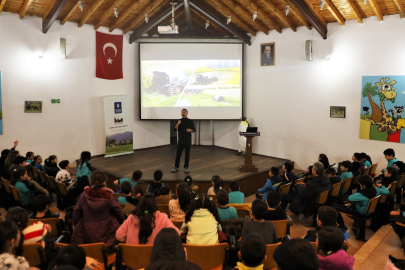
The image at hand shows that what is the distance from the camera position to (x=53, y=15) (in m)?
7.18

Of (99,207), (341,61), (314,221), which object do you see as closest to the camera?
(99,207)

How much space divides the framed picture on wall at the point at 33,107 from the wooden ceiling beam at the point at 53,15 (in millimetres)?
1706

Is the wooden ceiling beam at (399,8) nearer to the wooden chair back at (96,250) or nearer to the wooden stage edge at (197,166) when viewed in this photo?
the wooden stage edge at (197,166)

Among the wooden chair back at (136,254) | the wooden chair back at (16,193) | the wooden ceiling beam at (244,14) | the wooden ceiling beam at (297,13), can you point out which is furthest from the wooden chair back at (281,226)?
the wooden ceiling beam at (244,14)

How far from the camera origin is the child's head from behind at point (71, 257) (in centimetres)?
181

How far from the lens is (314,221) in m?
5.15

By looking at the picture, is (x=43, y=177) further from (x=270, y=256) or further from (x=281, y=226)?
(x=270, y=256)

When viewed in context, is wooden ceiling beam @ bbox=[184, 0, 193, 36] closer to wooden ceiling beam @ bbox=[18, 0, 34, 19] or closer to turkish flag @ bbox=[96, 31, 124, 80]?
turkish flag @ bbox=[96, 31, 124, 80]

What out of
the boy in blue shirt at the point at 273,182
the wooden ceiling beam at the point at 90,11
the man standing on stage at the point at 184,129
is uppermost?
the wooden ceiling beam at the point at 90,11

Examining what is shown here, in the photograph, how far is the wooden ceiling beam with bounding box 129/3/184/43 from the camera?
874 centimetres

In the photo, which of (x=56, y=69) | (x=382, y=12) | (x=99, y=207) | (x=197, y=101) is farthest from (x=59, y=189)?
(x=382, y=12)

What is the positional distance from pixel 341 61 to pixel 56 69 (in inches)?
275

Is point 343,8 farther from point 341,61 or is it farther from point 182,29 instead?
point 182,29

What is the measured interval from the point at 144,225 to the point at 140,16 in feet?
23.5
